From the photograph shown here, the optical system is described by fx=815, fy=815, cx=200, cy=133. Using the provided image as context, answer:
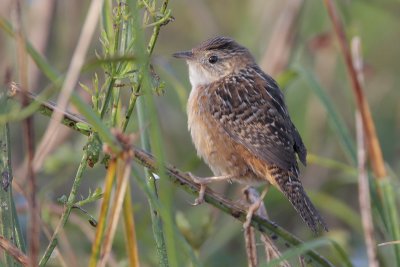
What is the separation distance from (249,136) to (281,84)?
2.18ft

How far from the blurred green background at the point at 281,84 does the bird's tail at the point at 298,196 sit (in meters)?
0.76

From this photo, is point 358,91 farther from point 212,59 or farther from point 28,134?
point 212,59

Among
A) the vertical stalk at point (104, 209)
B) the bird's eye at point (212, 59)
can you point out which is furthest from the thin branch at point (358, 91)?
the bird's eye at point (212, 59)

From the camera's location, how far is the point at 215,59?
13.7 ft

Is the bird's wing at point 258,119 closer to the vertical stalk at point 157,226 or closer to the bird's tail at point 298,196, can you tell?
the bird's tail at point 298,196

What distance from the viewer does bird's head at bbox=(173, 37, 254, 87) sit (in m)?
4.11

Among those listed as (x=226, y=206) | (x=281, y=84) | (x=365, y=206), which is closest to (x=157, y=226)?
(x=226, y=206)

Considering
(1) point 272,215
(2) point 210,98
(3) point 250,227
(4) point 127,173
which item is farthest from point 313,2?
(4) point 127,173

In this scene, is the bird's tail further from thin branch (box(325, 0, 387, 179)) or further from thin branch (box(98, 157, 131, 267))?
thin branch (box(98, 157, 131, 267))

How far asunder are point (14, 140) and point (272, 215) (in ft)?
5.99

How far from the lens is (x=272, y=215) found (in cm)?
558

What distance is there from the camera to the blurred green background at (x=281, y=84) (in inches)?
183

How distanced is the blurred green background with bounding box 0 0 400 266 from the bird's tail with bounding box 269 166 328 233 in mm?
755

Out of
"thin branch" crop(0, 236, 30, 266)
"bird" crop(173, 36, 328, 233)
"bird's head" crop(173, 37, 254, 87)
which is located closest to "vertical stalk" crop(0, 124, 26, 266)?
"thin branch" crop(0, 236, 30, 266)
